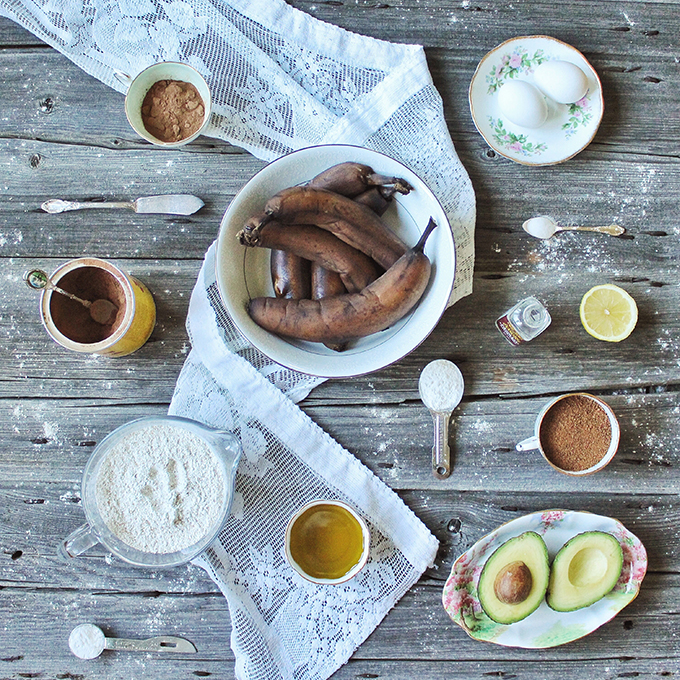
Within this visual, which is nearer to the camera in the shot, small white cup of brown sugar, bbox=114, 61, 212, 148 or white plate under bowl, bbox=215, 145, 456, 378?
white plate under bowl, bbox=215, 145, 456, 378

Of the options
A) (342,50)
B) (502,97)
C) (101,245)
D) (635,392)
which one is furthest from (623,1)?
(101,245)

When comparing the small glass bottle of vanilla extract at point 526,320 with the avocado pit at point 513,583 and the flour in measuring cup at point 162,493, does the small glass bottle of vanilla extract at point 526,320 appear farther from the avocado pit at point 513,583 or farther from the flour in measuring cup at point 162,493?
the flour in measuring cup at point 162,493

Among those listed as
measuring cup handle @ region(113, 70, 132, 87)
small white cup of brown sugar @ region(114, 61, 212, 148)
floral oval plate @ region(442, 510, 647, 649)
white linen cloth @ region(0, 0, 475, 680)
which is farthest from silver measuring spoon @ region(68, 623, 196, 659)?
measuring cup handle @ region(113, 70, 132, 87)

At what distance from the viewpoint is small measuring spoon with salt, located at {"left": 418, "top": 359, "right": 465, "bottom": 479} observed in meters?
1.10

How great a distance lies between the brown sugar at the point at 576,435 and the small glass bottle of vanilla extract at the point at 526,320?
0.13m

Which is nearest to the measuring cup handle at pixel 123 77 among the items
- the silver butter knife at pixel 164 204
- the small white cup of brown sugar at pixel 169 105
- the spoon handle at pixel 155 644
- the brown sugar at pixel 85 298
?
the small white cup of brown sugar at pixel 169 105

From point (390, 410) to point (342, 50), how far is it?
0.66 meters

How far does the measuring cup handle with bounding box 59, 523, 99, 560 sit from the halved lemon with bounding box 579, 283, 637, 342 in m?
0.93

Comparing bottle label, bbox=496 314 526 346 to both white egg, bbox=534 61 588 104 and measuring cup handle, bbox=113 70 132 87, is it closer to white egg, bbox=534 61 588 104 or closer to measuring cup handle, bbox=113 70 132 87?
white egg, bbox=534 61 588 104

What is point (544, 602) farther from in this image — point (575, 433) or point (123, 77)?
point (123, 77)

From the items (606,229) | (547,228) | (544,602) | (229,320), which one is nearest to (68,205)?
(229,320)

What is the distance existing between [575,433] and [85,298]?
894 mm

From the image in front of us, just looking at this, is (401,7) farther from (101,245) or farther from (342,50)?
(101,245)

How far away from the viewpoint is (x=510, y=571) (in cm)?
103
